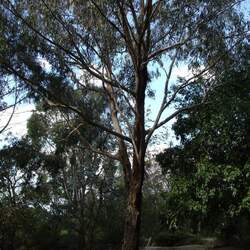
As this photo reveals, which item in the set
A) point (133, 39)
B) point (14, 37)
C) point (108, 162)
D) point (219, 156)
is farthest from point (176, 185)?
point (108, 162)

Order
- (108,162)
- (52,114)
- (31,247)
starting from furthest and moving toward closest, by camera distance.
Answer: (31,247) < (108,162) < (52,114)

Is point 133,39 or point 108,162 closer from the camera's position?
point 133,39

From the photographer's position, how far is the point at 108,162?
36.3 m

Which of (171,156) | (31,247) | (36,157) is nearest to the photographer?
(171,156)

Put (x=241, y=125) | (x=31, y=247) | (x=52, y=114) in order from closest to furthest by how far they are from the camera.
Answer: (x=241, y=125) → (x=52, y=114) → (x=31, y=247)

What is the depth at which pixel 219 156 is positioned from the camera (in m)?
16.5

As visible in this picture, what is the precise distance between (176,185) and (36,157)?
14956 mm

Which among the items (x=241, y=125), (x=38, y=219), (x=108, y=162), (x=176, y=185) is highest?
(x=108, y=162)

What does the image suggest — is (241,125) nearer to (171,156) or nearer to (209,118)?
(209,118)

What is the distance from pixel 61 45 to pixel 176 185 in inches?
221

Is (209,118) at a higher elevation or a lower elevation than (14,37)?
lower

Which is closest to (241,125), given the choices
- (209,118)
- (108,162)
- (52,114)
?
(209,118)

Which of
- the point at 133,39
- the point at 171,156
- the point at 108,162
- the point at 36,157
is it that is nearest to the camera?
the point at 133,39

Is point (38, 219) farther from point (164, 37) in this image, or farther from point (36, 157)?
point (164, 37)
